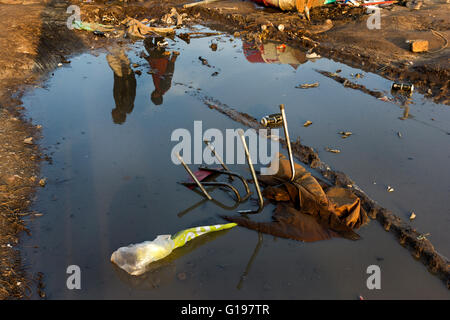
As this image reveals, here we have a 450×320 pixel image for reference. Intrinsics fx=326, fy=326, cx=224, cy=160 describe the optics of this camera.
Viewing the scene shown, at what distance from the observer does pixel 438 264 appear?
3.83 metres

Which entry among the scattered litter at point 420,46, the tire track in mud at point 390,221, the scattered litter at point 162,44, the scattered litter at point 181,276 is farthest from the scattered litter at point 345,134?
the scattered litter at point 162,44

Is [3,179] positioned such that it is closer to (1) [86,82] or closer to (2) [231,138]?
(2) [231,138]

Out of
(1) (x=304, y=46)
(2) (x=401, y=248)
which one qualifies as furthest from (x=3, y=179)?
(1) (x=304, y=46)

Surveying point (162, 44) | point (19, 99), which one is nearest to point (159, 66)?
point (162, 44)

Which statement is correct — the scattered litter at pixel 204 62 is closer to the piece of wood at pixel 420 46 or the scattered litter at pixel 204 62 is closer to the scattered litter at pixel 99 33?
the scattered litter at pixel 99 33

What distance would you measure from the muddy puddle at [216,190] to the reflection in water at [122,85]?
62mm

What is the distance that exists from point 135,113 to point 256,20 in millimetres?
7650

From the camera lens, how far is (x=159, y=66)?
9.60 metres

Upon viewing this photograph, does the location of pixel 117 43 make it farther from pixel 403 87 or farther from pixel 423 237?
pixel 423 237

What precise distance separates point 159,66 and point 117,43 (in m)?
3.16

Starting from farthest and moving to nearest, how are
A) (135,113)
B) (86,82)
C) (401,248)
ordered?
1. (86,82)
2. (135,113)
3. (401,248)

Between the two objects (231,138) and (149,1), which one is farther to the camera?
(149,1)

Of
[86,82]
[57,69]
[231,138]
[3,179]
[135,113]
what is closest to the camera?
[3,179]
